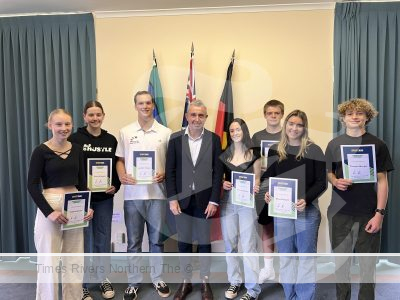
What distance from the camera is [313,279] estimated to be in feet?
7.92

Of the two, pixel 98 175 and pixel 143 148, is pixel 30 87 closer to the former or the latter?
pixel 98 175

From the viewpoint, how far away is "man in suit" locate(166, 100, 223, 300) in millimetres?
2654

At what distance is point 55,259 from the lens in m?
2.42

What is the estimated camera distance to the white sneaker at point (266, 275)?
3020 mm

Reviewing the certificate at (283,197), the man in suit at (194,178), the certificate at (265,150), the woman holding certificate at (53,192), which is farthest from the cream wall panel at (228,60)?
the woman holding certificate at (53,192)

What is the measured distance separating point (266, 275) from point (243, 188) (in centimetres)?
95

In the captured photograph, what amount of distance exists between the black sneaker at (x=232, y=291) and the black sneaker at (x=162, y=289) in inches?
18.8

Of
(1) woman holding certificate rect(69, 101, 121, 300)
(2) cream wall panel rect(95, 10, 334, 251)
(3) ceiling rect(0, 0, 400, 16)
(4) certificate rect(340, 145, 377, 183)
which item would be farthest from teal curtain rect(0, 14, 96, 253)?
(4) certificate rect(340, 145, 377, 183)

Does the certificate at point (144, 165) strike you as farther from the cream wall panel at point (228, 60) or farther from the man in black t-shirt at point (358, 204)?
the man in black t-shirt at point (358, 204)

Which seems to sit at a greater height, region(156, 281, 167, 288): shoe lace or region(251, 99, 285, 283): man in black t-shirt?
region(251, 99, 285, 283): man in black t-shirt

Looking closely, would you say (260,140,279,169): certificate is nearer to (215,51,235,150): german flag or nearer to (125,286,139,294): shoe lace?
(215,51,235,150): german flag

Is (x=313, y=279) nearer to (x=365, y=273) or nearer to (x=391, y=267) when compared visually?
(x=365, y=273)

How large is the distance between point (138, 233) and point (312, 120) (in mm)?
2093

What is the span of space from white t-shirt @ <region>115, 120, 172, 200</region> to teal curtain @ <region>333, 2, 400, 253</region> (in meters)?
1.87
